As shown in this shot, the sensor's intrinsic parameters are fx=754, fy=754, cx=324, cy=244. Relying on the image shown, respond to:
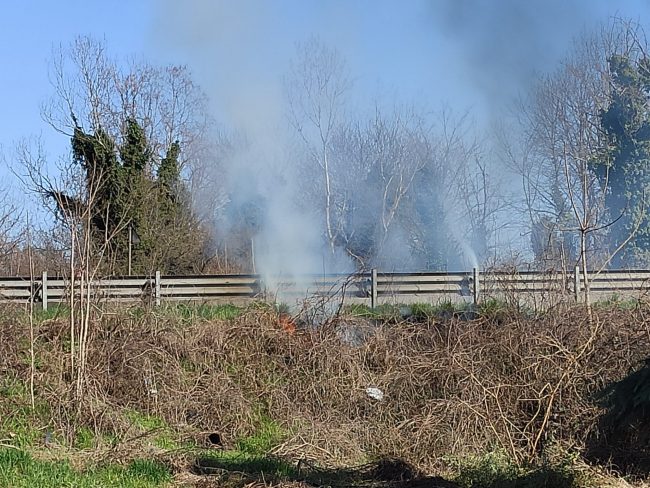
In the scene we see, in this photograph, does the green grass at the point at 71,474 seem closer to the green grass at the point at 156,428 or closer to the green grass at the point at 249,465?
the green grass at the point at 249,465

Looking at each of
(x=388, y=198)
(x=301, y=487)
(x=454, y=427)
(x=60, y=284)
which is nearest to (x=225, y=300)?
(x=60, y=284)

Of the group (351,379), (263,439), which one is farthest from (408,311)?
(263,439)

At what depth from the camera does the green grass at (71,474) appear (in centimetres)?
712

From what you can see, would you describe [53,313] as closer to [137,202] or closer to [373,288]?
[373,288]

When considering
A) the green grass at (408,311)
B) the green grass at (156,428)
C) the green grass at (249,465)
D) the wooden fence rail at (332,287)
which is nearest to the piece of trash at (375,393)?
the green grass at (408,311)

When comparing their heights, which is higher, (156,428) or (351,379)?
(351,379)

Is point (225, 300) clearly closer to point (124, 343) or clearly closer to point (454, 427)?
point (124, 343)

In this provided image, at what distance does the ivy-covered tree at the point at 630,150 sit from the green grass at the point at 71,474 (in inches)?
706

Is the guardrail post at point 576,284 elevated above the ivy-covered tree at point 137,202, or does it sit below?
below

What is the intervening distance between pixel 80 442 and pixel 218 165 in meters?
17.1

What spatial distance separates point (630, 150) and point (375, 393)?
15.5 meters

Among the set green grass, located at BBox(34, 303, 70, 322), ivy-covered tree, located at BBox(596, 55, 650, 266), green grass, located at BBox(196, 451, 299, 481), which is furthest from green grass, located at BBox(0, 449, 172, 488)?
ivy-covered tree, located at BBox(596, 55, 650, 266)

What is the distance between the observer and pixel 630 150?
22.8 m

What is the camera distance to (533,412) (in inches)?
379
